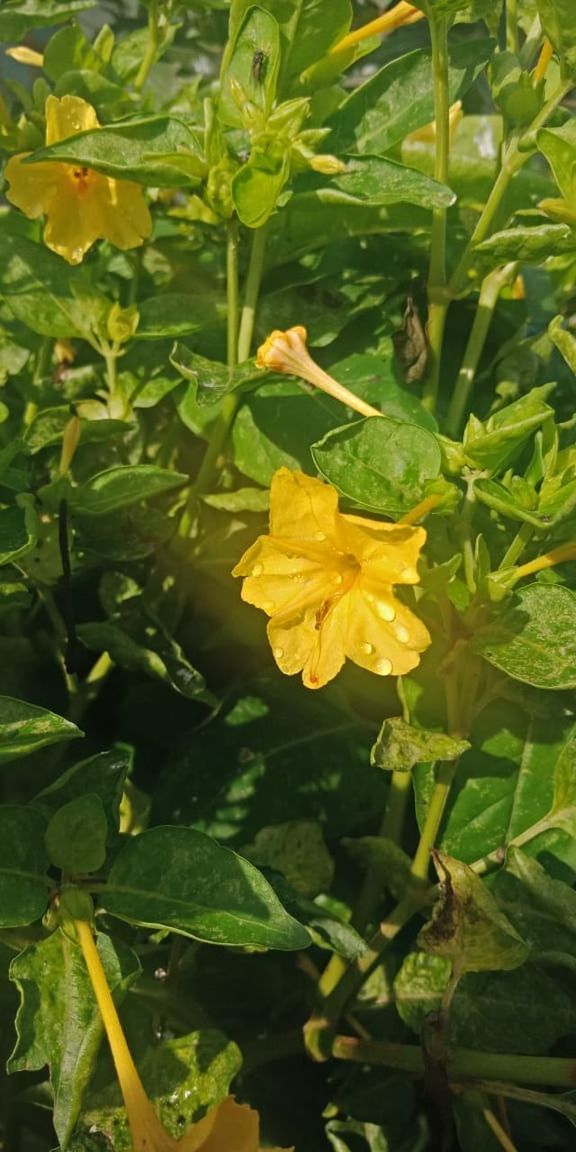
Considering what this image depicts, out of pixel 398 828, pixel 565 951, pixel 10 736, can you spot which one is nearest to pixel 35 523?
pixel 10 736

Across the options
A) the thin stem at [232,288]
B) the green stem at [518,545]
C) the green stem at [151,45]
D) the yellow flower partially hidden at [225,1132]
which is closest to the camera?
the yellow flower partially hidden at [225,1132]

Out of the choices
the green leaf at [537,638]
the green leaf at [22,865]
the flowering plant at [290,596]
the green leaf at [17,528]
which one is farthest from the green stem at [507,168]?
the green leaf at [22,865]

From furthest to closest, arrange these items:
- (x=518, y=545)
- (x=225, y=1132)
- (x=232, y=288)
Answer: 1. (x=232, y=288)
2. (x=518, y=545)
3. (x=225, y=1132)

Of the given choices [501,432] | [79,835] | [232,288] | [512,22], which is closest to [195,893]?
[79,835]

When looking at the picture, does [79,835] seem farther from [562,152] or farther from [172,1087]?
[562,152]

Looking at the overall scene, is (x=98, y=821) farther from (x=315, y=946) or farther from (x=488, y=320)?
(x=488, y=320)

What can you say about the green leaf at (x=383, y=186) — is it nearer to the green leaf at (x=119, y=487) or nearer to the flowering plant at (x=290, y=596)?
the flowering plant at (x=290, y=596)

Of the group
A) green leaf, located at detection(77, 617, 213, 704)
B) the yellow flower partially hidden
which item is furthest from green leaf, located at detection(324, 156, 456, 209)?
the yellow flower partially hidden
